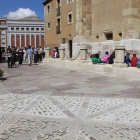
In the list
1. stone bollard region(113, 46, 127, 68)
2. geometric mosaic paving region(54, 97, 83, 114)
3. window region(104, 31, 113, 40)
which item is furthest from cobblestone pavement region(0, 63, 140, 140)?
window region(104, 31, 113, 40)

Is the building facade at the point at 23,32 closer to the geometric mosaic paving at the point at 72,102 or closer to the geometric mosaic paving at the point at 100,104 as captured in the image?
the geometric mosaic paving at the point at 72,102

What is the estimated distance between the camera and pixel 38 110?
166 inches

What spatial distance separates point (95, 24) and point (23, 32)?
180 ft

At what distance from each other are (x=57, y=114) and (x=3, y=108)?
4.40 ft

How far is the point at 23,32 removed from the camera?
6888 centimetres

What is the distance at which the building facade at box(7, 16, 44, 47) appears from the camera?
68.4 meters

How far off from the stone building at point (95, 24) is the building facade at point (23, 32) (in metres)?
41.4

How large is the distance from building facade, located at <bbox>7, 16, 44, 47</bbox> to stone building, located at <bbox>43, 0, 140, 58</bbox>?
41.4 metres

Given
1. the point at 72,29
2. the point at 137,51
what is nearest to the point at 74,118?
the point at 137,51

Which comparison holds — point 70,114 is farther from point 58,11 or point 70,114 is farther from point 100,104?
point 58,11

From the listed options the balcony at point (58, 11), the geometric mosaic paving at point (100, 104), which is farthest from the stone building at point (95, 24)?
the geometric mosaic paving at point (100, 104)

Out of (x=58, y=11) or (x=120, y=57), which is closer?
(x=120, y=57)

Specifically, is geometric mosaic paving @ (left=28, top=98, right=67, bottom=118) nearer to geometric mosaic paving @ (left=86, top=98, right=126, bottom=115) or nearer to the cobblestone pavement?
the cobblestone pavement

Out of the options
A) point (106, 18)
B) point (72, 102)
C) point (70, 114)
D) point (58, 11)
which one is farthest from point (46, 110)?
point (58, 11)
